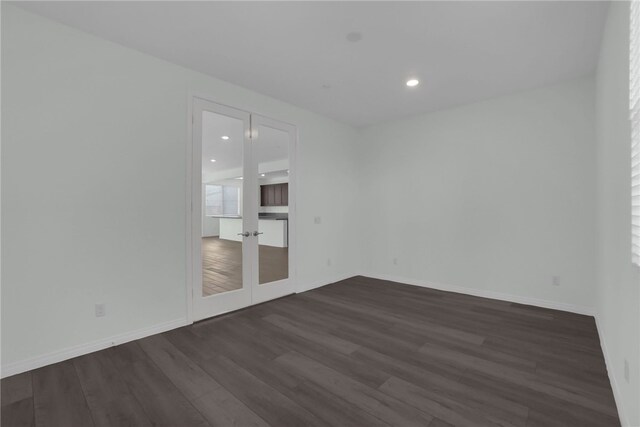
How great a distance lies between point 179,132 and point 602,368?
14.4 ft

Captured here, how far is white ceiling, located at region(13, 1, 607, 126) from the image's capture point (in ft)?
7.32

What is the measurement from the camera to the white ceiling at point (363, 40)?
223 cm

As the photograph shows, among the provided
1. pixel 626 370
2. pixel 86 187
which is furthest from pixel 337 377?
pixel 86 187

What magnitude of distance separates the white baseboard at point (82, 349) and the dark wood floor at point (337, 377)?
0.07 m

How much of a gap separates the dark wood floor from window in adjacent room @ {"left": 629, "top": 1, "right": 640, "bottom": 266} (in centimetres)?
120

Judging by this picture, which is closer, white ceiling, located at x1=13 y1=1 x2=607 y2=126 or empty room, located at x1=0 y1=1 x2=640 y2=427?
empty room, located at x1=0 y1=1 x2=640 y2=427

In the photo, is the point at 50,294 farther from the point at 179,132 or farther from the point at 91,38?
the point at 91,38

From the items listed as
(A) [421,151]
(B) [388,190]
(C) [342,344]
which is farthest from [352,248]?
(C) [342,344]

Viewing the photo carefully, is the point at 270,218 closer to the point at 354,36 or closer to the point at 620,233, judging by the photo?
the point at 354,36

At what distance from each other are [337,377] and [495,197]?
3.30 meters

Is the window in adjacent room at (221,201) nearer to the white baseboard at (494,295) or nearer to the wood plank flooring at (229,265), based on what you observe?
the wood plank flooring at (229,265)

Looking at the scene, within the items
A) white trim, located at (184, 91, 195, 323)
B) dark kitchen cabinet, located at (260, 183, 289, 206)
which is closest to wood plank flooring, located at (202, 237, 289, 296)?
white trim, located at (184, 91, 195, 323)

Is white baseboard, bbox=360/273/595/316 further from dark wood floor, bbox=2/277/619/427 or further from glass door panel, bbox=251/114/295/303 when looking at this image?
glass door panel, bbox=251/114/295/303

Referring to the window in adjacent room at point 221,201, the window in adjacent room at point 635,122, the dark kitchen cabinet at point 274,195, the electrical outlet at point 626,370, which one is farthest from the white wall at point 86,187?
the electrical outlet at point 626,370
